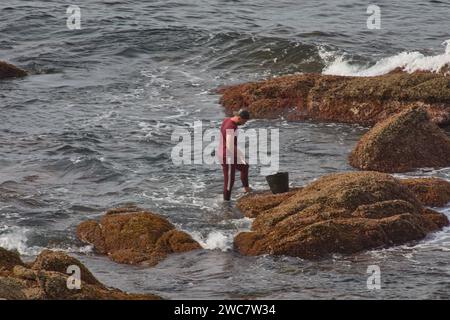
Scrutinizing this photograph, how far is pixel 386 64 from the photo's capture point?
30.2m

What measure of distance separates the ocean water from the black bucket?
88 centimetres

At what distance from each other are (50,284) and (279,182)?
738cm

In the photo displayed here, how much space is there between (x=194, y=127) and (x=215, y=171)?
12.4ft

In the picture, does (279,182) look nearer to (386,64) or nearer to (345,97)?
(345,97)

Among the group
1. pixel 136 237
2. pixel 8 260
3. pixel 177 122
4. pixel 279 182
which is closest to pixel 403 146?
pixel 279 182

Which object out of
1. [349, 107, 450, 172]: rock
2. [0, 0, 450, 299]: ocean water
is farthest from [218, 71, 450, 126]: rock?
[349, 107, 450, 172]: rock

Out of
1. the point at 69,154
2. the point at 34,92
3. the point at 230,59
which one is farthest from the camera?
the point at 230,59

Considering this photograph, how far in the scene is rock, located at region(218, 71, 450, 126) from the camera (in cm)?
2356

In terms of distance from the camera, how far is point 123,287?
14.0 m

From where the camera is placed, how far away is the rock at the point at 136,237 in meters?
15.6

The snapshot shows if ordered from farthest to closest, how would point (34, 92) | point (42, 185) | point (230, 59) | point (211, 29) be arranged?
point (211, 29), point (230, 59), point (34, 92), point (42, 185)

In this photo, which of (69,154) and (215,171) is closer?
(215,171)
